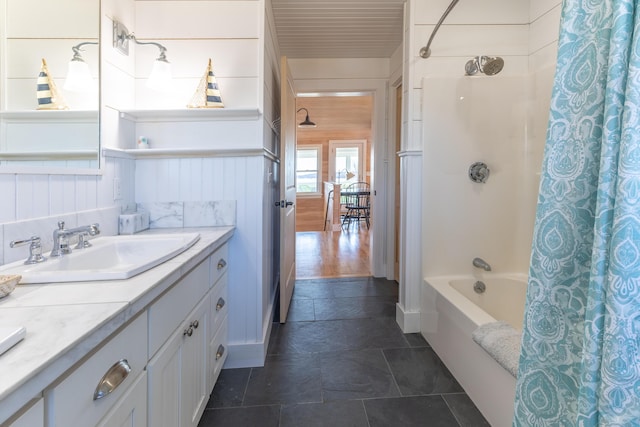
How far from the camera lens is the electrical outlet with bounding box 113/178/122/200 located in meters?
1.64

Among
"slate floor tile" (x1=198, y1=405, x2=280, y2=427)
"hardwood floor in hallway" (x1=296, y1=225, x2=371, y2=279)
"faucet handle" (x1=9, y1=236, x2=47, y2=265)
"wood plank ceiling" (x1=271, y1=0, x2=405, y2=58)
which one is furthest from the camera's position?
"hardwood floor in hallway" (x1=296, y1=225, x2=371, y2=279)

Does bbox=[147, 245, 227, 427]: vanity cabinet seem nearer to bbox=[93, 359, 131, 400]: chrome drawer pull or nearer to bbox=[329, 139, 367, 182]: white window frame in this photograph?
bbox=[93, 359, 131, 400]: chrome drawer pull

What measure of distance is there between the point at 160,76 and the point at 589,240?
74.2 inches

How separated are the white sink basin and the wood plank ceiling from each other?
6.36 feet

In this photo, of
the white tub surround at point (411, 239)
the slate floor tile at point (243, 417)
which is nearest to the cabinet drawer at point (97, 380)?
the slate floor tile at point (243, 417)

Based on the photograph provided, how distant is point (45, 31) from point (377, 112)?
2790mm

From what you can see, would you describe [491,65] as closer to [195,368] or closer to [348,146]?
[195,368]

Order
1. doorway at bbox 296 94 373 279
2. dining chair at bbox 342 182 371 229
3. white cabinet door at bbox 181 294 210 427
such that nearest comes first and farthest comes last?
white cabinet door at bbox 181 294 210 427 < doorway at bbox 296 94 373 279 < dining chair at bbox 342 182 371 229

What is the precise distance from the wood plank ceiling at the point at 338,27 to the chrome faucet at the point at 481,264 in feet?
6.32

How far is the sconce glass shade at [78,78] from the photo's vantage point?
131 centimetres

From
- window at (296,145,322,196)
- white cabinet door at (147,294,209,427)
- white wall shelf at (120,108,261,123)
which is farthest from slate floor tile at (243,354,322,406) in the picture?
window at (296,145,322,196)

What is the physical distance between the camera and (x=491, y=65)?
6.38 ft

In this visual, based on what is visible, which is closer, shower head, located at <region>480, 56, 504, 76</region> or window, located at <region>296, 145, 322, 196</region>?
shower head, located at <region>480, 56, 504, 76</region>

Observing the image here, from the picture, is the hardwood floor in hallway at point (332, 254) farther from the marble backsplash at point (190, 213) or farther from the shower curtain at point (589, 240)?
the shower curtain at point (589, 240)
